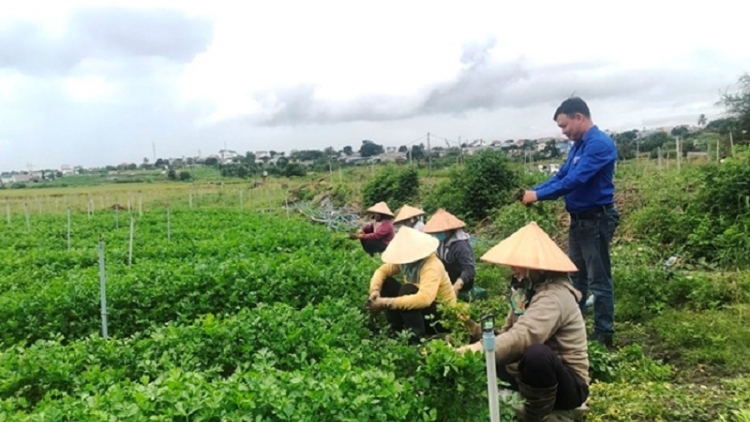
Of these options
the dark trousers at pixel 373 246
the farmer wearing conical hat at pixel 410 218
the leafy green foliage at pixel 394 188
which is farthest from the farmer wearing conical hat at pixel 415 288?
the leafy green foliage at pixel 394 188

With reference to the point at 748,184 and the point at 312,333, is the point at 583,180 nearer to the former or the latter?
the point at 312,333

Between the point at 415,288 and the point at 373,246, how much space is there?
379 cm

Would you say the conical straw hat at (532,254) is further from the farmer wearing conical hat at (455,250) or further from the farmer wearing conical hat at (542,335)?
the farmer wearing conical hat at (455,250)

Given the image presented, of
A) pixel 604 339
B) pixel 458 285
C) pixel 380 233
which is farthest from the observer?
pixel 380 233

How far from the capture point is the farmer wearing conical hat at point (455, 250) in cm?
581

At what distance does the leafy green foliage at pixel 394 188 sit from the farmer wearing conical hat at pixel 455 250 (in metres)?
13.8

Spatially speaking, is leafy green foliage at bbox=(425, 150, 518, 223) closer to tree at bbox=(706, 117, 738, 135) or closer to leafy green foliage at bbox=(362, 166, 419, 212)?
leafy green foliage at bbox=(362, 166, 419, 212)

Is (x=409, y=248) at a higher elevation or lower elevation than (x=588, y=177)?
lower

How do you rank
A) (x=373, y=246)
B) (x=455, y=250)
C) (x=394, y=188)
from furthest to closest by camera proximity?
(x=394, y=188) < (x=373, y=246) < (x=455, y=250)

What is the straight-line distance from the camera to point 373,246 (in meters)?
8.36

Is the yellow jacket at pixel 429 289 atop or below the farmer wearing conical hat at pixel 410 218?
below

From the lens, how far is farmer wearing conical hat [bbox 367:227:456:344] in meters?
4.43

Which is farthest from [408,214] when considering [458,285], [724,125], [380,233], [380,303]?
[724,125]

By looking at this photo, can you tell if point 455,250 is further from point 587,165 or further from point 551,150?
point 551,150
